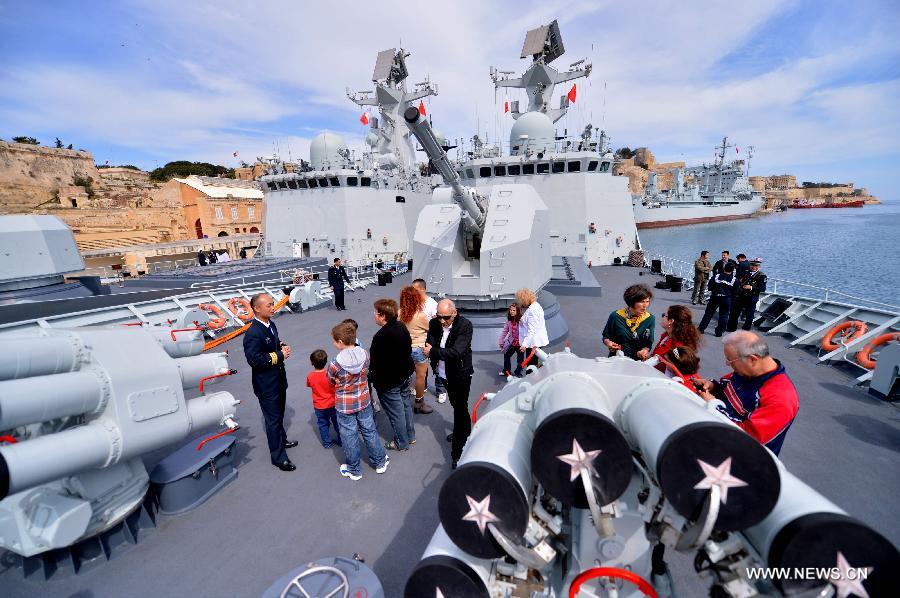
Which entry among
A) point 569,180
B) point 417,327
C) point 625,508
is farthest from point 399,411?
point 569,180

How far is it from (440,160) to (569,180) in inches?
518

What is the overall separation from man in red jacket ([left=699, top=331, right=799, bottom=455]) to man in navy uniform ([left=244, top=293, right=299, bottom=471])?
3276mm

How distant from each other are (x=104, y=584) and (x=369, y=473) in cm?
186

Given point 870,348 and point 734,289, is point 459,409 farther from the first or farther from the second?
point 734,289

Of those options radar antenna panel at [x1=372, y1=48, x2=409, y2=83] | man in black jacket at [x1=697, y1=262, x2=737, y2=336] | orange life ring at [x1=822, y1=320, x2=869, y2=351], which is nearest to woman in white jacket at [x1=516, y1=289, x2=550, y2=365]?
man in black jacket at [x1=697, y1=262, x2=737, y2=336]

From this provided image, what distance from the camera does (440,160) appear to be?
17.8 feet

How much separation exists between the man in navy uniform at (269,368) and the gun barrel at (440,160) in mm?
2574

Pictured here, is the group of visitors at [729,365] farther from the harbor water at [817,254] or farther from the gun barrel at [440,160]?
the harbor water at [817,254]

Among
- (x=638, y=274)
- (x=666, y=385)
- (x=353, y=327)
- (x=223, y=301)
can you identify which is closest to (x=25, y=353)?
(x=353, y=327)

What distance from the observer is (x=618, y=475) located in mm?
1364

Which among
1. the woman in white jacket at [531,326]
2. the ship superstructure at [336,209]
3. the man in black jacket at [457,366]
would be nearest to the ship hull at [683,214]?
the ship superstructure at [336,209]

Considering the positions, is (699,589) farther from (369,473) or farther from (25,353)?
(25,353)

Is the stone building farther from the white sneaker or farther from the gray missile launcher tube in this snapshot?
the gray missile launcher tube

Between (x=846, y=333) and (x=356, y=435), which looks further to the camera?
(x=846, y=333)
